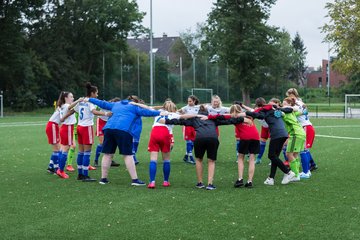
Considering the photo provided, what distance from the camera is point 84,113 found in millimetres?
11422

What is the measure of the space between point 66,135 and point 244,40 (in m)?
46.2

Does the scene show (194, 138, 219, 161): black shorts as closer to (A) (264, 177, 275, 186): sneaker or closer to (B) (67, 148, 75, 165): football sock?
(A) (264, 177, 275, 186): sneaker

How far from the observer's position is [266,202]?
8.71 meters

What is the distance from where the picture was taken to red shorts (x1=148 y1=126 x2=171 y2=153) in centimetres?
1021

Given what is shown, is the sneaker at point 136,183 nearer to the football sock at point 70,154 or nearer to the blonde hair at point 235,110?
the blonde hair at point 235,110

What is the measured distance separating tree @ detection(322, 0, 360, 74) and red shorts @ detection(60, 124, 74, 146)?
38458mm

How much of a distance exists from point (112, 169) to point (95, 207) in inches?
→ 185

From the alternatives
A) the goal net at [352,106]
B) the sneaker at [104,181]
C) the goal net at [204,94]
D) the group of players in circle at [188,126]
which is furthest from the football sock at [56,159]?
the goal net at [204,94]

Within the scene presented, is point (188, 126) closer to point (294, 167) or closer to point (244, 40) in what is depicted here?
point (294, 167)

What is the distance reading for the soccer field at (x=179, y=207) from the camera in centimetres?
686

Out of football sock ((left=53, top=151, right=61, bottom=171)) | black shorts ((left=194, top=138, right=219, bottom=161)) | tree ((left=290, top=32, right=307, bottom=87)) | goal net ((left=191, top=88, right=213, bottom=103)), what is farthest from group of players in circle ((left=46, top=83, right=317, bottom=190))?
tree ((left=290, top=32, right=307, bottom=87))

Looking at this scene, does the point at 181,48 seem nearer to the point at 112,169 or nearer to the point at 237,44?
the point at 237,44

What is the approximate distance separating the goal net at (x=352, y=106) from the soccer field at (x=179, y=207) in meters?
31.4

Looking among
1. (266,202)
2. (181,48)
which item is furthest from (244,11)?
(266,202)
